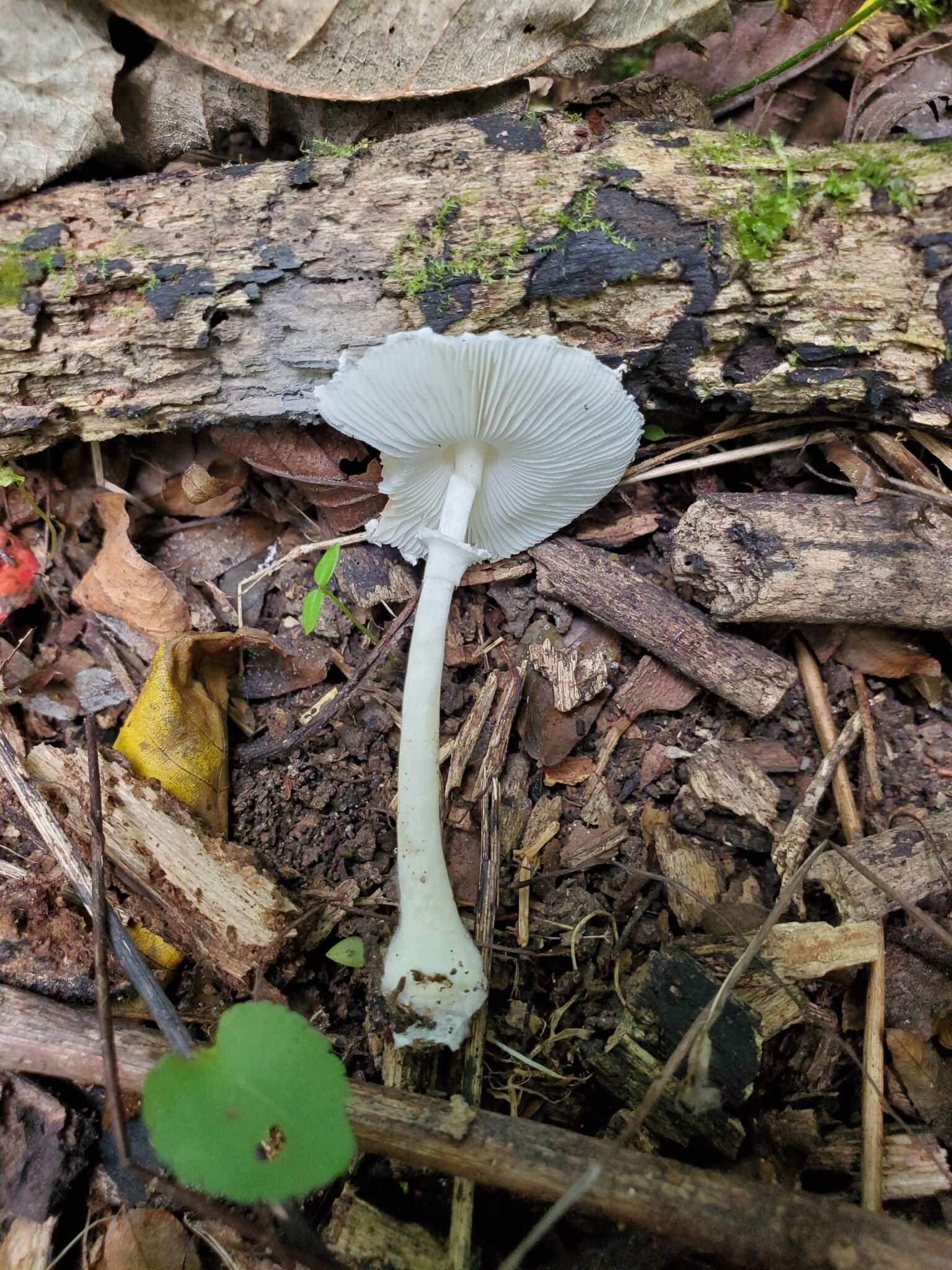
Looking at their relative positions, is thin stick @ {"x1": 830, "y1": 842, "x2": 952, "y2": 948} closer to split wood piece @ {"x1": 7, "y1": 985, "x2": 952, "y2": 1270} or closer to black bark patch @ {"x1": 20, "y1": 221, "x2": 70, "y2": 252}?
split wood piece @ {"x1": 7, "y1": 985, "x2": 952, "y2": 1270}

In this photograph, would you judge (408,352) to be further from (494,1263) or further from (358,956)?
(494,1263)

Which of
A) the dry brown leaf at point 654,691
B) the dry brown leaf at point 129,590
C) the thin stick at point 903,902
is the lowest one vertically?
the thin stick at point 903,902

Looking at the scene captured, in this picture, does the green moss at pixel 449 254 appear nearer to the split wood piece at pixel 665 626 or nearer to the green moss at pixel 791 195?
the green moss at pixel 791 195

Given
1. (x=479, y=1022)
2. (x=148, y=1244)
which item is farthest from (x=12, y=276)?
(x=148, y=1244)

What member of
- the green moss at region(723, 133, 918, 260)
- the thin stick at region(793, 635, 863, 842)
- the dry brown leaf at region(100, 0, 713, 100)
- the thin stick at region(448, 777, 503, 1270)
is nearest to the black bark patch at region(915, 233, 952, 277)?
the green moss at region(723, 133, 918, 260)

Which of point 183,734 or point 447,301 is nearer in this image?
point 447,301

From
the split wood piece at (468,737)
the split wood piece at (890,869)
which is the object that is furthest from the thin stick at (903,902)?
the split wood piece at (468,737)

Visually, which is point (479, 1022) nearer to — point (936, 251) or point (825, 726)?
point (825, 726)
